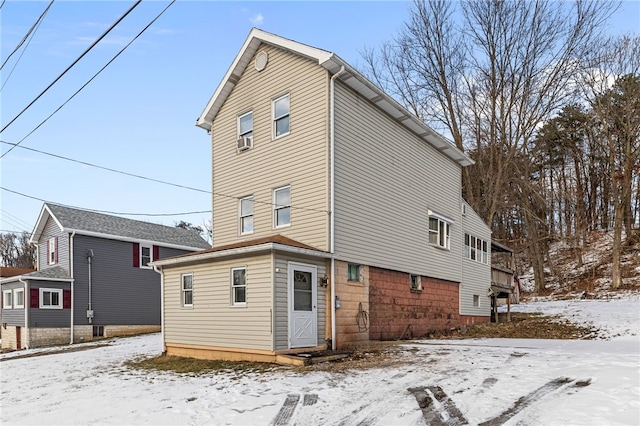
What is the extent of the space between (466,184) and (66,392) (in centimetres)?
2789

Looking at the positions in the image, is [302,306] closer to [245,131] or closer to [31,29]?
[245,131]

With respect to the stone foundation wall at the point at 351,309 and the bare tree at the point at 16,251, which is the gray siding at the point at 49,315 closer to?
the stone foundation wall at the point at 351,309

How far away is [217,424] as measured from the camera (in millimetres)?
6520

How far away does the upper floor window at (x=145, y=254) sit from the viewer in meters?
27.7

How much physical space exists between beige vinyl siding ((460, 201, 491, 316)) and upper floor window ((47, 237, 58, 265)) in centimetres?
2229

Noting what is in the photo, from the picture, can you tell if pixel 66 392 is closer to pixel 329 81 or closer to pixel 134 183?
pixel 134 183

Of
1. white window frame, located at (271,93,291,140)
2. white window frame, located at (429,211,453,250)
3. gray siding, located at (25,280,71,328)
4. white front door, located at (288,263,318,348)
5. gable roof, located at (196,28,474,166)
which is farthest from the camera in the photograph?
gray siding, located at (25,280,71,328)

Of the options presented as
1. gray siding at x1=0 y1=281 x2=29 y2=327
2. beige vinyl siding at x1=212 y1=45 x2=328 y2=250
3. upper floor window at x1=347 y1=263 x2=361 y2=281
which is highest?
beige vinyl siding at x1=212 y1=45 x2=328 y2=250

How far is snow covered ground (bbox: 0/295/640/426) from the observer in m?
6.43

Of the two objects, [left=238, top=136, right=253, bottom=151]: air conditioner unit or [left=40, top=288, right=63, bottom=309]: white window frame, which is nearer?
[left=238, top=136, right=253, bottom=151]: air conditioner unit

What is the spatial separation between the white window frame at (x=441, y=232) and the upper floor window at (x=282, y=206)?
6.91 m

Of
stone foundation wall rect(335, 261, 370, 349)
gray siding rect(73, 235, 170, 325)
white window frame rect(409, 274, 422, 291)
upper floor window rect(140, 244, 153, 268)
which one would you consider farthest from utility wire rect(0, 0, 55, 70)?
upper floor window rect(140, 244, 153, 268)

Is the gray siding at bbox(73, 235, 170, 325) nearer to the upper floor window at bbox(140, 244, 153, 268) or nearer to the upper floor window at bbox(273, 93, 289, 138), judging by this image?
the upper floor window at bbox(140, 244, 153, 268)

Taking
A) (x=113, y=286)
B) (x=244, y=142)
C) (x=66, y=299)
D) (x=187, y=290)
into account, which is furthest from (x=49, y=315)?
(x=244, y=142)
